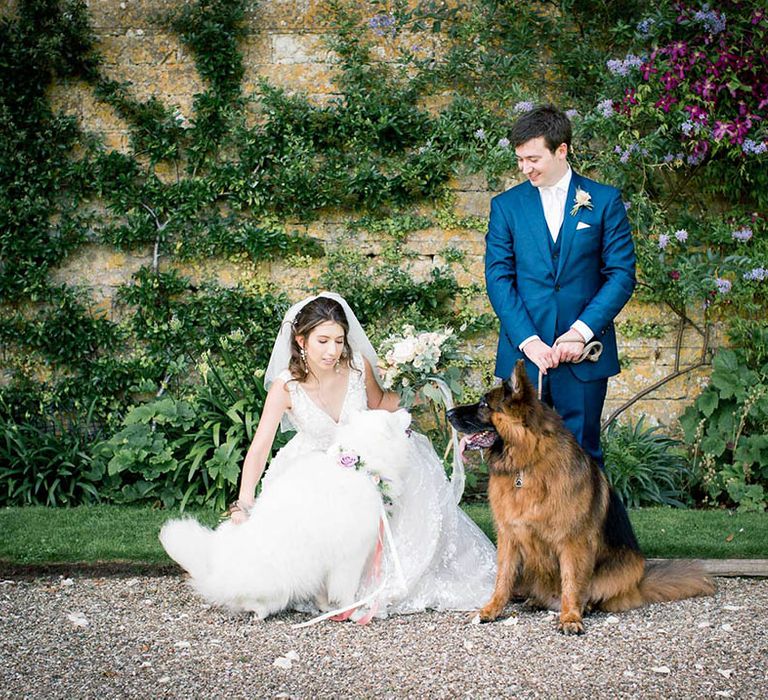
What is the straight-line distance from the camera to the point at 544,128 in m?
3.88

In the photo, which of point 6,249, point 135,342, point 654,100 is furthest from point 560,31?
point 6,249

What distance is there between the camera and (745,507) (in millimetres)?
5801

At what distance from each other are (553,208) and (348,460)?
1431mm

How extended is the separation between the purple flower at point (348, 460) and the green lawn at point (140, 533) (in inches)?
47.8

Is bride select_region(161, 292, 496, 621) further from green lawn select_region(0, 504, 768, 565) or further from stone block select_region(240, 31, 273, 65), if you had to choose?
stone block select_region(240, 31, 273, 65)

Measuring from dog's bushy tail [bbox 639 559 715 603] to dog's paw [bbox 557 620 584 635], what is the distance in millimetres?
501

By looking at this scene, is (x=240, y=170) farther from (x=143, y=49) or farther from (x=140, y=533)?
(x=140, y=533)

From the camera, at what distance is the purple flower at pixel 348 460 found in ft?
13.0

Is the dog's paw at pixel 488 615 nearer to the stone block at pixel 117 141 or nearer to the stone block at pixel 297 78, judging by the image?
the stone block at pixel 297 78

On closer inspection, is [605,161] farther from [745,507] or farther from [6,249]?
[6,249]

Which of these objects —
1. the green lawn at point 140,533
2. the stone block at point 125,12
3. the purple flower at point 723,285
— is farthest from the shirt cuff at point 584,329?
the stone block at point 125,12

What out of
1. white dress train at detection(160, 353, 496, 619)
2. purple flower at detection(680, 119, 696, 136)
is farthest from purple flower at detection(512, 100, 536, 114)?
white dress train at detection(160, 353, 496, 619)

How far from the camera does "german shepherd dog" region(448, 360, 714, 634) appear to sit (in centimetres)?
360

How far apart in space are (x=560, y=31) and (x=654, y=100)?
85 cm
